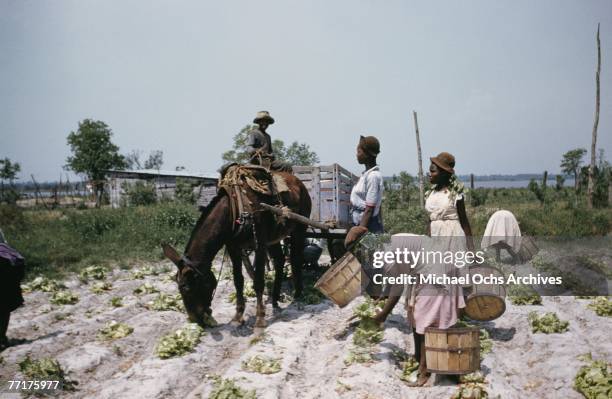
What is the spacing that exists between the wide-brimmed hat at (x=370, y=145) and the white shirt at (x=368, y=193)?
0.23 metres

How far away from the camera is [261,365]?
16.3 ft

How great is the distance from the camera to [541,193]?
27.9 metres

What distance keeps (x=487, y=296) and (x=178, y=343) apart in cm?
403

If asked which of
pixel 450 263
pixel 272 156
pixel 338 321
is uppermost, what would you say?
pixel 272 156

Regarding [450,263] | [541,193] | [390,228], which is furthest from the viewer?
[541,193]

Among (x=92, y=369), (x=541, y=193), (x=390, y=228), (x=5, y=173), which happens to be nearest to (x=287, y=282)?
(x=92, y=369)

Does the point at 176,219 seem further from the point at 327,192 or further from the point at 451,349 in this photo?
the point at 451,349

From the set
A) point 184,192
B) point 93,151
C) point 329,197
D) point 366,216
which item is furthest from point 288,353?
point 93,151

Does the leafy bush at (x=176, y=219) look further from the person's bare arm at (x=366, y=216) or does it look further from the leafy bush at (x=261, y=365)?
the leafy bush at (x=261, y=365)

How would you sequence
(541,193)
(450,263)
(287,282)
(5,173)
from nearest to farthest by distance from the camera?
(450,263), (287,282), (541,193), (5,173)

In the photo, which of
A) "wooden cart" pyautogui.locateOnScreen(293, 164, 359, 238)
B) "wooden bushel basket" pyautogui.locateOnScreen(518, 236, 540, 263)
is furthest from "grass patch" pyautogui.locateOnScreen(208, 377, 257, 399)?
"wooden bushel basket" pyautogui.locateOnScreen(518, 236, 540, 263)

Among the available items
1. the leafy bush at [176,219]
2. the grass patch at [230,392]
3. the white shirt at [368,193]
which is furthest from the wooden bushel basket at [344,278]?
the leafy bush at [176,219]

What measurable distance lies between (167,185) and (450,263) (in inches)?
1178

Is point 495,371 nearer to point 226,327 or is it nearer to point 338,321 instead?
point 338,321
